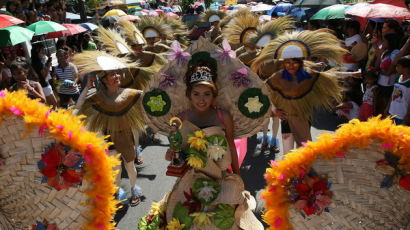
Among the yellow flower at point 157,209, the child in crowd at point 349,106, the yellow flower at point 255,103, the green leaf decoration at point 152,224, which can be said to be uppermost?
the yellow flower at point 255,103

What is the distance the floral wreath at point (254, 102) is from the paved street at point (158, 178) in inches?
65.5

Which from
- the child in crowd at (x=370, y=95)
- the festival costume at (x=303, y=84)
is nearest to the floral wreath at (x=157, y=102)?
the festival costume at (x=303, y=84)

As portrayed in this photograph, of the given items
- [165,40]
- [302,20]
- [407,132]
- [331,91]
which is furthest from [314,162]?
[302,20]

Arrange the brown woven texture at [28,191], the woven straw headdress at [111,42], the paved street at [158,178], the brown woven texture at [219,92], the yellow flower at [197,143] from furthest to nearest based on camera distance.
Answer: the woven straw headdress at [111,42]
the paved street at [158,178]
the brown woven texture at [219,92]
the yellow flower at [197,143]
the brown woven texture at [28,191]

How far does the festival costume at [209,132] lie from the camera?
2562 millimetres

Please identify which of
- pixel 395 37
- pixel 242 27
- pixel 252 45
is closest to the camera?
pixel 395 37

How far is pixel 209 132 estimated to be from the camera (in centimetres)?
261

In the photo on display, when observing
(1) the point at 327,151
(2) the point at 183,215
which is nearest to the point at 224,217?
(2) the point at 183,215

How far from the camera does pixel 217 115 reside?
2.78 m

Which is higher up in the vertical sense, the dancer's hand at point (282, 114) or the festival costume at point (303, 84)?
the festival costume at point (303, 84)

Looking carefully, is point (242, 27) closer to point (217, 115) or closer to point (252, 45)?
point (252, 45)

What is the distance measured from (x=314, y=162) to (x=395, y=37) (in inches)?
186

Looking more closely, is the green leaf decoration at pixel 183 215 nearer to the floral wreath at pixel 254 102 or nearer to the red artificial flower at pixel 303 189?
the floral wreath at pixel 254 102

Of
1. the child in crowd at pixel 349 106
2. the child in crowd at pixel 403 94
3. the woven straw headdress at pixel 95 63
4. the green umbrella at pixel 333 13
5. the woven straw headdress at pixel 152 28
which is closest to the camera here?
the woven straw headdress at pixel 95 63
